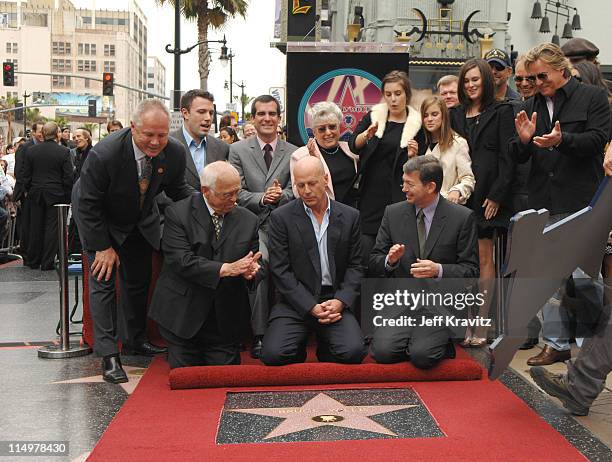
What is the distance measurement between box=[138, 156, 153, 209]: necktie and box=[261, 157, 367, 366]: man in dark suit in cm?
89

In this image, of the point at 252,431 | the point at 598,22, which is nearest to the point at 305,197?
the point at 252,431

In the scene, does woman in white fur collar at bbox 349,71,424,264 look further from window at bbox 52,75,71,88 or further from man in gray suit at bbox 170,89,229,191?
window at bbox 52,75,71,88

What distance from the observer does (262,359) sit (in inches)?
221

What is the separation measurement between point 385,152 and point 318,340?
1.57 metres

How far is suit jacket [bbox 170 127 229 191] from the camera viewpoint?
22.1 ft

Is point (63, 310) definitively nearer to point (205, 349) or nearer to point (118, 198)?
point (118, 198)

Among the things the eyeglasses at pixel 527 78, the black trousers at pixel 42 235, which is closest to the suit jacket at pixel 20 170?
the black trousers at pixel 42 235

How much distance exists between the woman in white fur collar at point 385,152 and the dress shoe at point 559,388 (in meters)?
1.94

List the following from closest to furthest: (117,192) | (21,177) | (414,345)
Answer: (414,345) < (117,192) < (21,177)

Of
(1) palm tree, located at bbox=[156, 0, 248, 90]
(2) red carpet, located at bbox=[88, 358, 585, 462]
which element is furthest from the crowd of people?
(1) palm tree, located at bbox=[156, 0, 248, 90]

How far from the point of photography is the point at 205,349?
5832mm

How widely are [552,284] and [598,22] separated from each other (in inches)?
1003

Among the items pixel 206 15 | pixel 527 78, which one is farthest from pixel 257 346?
pixel 206 15

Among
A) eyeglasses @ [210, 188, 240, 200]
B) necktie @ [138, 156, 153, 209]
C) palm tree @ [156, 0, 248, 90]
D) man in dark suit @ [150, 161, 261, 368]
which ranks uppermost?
palm tree @ [156, 0, 248, 90]
